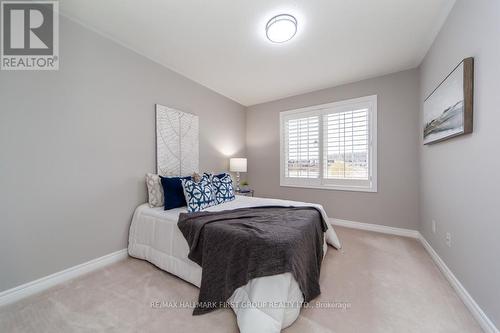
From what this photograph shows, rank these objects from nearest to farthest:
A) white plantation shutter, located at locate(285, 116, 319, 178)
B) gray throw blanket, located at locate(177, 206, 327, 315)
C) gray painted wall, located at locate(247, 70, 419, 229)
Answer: gray throw blanket, located at locate(177, 206, 327, 315)
gray painted wall, located at locate(247, 70, 419, 229)
white plantation shutter, located at locate(285, 116, 319, 178)

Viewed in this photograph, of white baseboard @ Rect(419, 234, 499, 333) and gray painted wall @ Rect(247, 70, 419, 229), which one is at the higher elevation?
gray painted wall @ Rect(247, 70, 419, 229)

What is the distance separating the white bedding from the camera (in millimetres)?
1161

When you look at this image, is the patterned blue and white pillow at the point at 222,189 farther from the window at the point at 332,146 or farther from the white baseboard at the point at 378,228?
the white baseboard at the point at 378,228

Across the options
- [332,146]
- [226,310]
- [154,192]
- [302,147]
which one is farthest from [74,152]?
[332,146]

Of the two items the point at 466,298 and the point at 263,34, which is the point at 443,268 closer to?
the point at 466,298

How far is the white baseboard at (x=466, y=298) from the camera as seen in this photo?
3.92 feet

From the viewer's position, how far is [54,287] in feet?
5.41

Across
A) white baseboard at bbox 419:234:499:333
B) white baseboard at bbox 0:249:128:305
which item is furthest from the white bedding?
white baseboard at bbox 419:234:499:333

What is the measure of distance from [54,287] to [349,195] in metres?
3.82

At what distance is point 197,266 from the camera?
165 centimetres

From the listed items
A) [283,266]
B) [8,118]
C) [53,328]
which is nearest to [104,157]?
[8,118]

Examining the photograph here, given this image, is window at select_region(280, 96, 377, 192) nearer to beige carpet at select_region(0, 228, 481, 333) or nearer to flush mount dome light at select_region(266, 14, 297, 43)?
beige carpet at select_region(0, 228, 481, 333)

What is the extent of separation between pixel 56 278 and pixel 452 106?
12.7 feet

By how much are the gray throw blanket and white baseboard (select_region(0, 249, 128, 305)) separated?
1.02 meters
